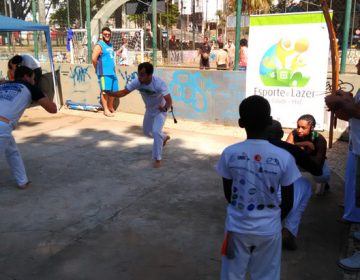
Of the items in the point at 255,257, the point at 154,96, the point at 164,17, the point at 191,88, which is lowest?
the point at 255,257

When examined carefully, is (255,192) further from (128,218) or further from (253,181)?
(128,218)

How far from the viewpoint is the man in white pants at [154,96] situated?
5.75 m

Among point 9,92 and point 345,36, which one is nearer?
point 9,92

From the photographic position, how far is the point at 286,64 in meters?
7.64

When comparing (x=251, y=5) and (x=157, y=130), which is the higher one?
(x=251, y=5)

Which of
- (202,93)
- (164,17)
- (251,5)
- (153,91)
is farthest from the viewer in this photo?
(251,5)

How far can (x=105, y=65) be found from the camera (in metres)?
9.54

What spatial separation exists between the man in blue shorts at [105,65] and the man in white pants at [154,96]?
11.9ft

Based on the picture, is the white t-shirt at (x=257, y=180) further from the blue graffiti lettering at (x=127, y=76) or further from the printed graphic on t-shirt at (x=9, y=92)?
the blue graffiti lettering at (x=127, y=76)

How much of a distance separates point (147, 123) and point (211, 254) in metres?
3.10

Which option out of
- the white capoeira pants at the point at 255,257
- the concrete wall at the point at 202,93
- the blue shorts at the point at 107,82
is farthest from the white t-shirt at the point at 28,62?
the white capoeira pants at the point at 255,257

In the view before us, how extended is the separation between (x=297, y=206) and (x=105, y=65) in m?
6.93

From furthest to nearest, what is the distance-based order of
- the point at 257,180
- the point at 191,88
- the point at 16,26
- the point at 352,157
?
the point at 16,26
the point at 191,88
the point at 352,157
the point at 257,180

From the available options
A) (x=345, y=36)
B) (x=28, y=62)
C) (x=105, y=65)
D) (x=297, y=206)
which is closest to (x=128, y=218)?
(x=297, y=206)
